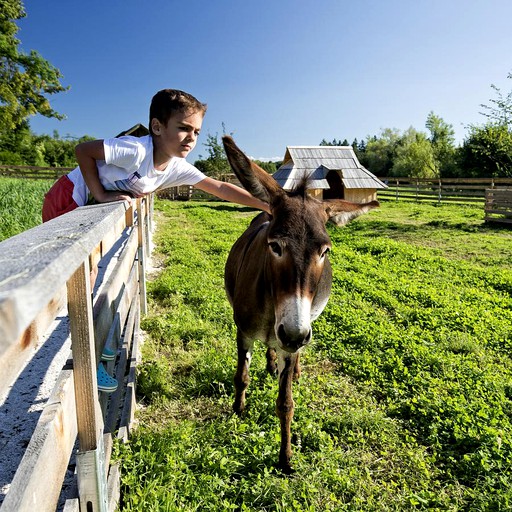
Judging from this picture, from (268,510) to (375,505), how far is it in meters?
0.76

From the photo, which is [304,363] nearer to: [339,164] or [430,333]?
[430,333]

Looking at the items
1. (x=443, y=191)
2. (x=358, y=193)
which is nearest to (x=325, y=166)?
(x=358, y=193)

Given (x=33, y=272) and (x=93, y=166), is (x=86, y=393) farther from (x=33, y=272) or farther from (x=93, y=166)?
(x=93, y=166)

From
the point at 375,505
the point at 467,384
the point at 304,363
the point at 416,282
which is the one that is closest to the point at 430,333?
the point at 467,384

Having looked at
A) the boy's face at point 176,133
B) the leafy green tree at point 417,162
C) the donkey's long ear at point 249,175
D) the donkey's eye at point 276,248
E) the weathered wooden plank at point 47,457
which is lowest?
the weathered wooden plank at point 47,457

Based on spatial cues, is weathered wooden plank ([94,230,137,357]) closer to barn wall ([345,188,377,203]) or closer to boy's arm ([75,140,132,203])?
boy's arm ([75,140,132,203])

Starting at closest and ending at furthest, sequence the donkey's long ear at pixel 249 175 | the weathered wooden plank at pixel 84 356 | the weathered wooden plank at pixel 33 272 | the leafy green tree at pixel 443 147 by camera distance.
Result: the weathered wooden plank at pixel 33 272
the weathered wooden plank at pixel 84 356
the donkey's long ear at pixel 249 175
the leafy green tree at pixel 443 147

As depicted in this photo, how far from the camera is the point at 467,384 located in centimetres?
407

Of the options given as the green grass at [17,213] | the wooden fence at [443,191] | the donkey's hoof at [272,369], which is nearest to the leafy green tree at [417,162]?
the wooden fence at [443,191]

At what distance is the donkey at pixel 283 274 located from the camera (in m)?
2.24

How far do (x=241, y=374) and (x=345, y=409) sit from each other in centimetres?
109

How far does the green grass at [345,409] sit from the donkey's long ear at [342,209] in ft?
6.02

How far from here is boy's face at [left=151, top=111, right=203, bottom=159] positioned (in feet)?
8.91

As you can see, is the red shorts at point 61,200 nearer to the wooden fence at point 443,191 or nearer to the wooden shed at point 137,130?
the wooden shed at point 137,130
